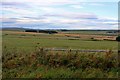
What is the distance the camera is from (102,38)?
72.4 ft

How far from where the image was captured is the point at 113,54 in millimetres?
11406

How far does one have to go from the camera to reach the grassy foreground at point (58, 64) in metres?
9.72

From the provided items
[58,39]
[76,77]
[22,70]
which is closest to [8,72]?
[22,70]

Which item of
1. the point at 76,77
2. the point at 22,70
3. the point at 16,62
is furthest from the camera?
the point at 16,62

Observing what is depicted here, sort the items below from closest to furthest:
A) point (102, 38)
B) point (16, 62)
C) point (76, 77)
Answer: point (76, 77), point (16, 62), point (102, 38)

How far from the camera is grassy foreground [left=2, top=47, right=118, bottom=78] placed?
383 inches

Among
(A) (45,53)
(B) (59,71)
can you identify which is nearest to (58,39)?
(A) (45,53)

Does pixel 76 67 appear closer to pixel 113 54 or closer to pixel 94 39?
pixel 113 54

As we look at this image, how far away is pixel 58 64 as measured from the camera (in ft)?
35.9

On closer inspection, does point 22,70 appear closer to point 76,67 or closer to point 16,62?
point 16,62

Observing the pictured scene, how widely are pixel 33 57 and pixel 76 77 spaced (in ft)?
7.82

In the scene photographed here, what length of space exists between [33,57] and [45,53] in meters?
0.45

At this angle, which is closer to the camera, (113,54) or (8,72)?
Result: (8,72)

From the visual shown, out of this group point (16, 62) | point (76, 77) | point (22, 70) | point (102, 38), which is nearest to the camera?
point (76, 77)
